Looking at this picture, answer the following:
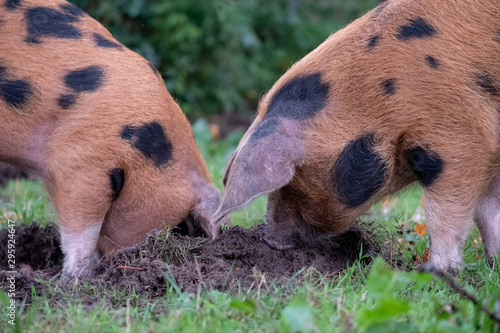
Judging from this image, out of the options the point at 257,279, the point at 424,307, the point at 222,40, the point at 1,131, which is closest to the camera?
the point at 424,307

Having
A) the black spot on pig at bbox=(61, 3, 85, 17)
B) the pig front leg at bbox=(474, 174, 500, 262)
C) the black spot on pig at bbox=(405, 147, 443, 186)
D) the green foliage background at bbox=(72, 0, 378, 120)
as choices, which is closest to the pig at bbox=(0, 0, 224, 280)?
the black spot on pig at bbox=(61, 3, 85, 17)

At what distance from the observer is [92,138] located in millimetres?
4262

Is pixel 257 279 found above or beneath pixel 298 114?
beneath

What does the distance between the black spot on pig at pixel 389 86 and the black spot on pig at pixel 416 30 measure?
0.33 m

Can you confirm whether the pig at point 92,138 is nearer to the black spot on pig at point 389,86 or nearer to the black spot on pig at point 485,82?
the black spot on pig at point 389,86

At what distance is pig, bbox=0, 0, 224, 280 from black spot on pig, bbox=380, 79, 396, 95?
57.9 inches

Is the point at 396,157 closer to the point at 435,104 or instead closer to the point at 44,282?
the point at 435,104

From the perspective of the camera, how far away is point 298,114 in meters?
4.17

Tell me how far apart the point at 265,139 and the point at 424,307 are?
1.44 metres

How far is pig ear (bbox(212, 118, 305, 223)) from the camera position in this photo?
12.3 feet

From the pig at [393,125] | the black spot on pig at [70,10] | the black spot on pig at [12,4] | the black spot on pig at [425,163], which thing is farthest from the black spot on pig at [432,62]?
the black spot on pig at [12,4]

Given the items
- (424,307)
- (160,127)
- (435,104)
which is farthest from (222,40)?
(424,307)

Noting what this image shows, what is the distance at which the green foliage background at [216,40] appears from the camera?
9617 millimetres

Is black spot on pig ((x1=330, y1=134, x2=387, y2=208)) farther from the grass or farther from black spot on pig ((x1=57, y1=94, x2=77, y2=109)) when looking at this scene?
black spot on pig ((x1=57, y1=94, x2=77, y2=109))
